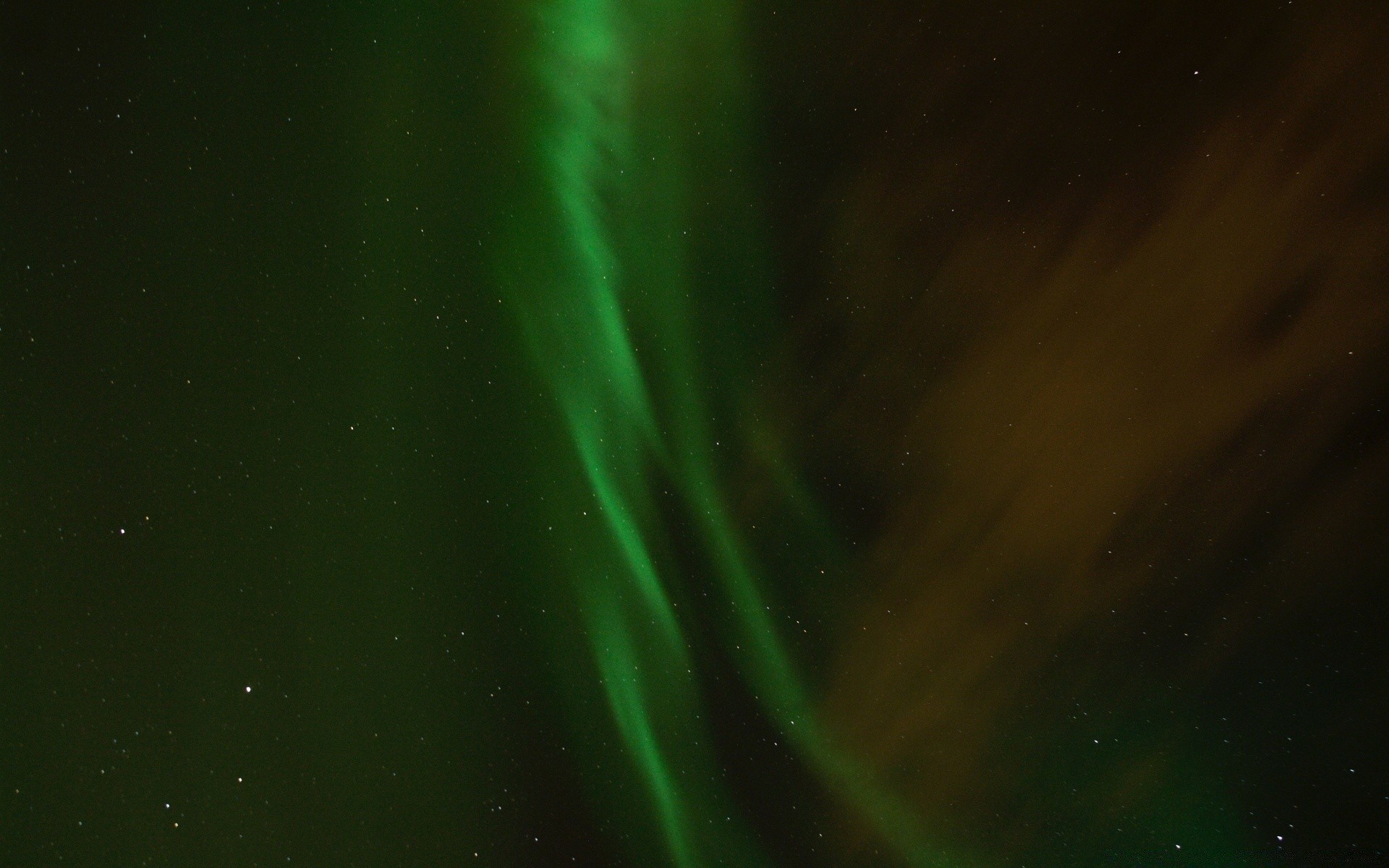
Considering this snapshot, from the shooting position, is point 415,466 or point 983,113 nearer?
point 415,466

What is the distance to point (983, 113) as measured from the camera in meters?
0.61

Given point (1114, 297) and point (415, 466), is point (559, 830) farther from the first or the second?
point (1114, 297)

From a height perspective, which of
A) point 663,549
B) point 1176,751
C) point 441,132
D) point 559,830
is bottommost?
point 1176,751

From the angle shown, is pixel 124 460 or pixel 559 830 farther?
pixel 559 830

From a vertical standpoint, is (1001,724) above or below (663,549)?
below

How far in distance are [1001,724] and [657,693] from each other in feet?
0.66

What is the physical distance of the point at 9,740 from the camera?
1.17 feet

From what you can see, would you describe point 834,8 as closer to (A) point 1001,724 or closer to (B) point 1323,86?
(B) point 1323,86

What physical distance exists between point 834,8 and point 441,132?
25cm

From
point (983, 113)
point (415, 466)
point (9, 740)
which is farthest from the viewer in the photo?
point (983, 113)

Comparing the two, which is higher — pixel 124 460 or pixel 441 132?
pixel 441 132

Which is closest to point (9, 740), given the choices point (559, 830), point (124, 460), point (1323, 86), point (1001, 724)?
point (124, 460)

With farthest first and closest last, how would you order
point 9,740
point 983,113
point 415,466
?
point 983,113
point 415,466
point 9,740

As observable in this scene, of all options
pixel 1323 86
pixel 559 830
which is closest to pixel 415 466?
pixel 559 830
